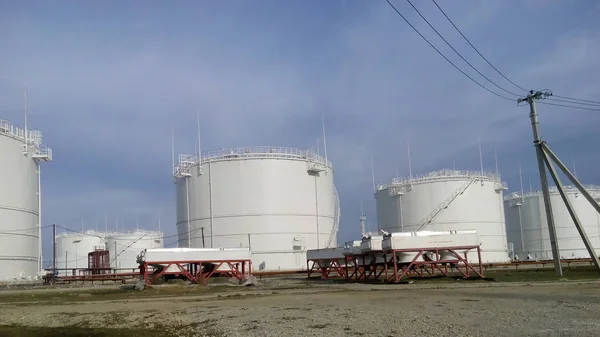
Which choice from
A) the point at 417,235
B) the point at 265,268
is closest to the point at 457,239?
the point at 417,235

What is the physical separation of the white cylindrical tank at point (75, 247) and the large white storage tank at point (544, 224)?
68.8 metres

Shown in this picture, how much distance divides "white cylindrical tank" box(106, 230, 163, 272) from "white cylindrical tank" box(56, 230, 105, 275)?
149 inches

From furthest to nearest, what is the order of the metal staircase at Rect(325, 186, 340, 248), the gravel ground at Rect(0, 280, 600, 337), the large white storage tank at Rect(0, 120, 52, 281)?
the metal staircase at Rect(325, 186, 340, 248) → the large white storage tank at Rect(0, 120, 52, 281) → the gravel ground at Rect(0, 280, 600, 337)

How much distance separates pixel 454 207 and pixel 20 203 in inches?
1962

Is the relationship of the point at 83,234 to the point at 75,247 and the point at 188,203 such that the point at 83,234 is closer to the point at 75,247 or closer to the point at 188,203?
the point at 75,247

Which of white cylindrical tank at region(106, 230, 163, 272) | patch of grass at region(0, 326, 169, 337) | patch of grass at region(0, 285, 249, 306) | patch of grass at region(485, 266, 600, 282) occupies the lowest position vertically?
patch of grass at region(485, 266, 600, 282)

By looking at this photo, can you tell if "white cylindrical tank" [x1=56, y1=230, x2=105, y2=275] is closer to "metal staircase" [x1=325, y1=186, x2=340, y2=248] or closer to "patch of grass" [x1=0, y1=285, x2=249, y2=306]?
"metal staircase" [x1=325, y1=186, x2=340, y2=248]

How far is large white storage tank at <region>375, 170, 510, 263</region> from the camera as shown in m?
72.9

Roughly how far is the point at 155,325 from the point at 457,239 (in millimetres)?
27733

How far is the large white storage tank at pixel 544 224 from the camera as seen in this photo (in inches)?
3403

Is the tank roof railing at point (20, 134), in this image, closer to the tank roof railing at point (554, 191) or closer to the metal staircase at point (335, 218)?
the metal staircase at point (335, 218)

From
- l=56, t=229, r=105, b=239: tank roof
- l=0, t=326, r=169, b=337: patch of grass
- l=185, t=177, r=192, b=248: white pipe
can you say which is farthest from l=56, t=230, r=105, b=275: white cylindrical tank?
l=0, t=326, r=169, b=337: patch of grass

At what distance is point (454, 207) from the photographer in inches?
2869

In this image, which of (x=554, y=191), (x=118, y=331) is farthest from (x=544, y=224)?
(x=118, y=331)
